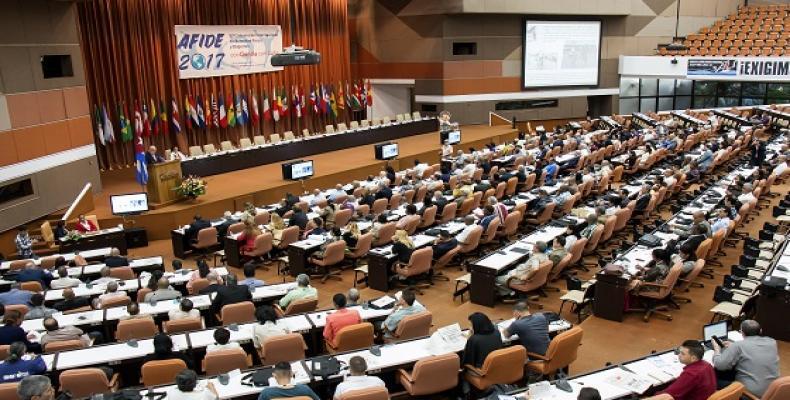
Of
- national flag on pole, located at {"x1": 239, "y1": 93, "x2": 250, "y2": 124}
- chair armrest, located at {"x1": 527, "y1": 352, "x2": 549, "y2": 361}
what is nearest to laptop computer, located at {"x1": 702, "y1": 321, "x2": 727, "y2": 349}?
chair armrest, located at {"x1": 527, "y1": 352, "x2": 549, "y2": 361}

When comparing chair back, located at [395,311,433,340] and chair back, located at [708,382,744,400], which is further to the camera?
chair back, located at [395,311,433,340]

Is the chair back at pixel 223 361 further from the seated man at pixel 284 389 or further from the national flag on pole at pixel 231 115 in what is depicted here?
the national flag on pole at pixel 231 115

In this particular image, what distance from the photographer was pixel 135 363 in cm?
723

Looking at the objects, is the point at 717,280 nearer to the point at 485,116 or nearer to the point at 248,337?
the point at 248,337

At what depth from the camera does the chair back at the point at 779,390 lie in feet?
18.3

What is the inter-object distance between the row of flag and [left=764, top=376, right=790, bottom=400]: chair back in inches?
762

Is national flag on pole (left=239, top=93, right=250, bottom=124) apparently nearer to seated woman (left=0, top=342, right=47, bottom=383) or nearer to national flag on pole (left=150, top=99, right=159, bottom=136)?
national flag on pole (left=150, top=99, right=159, bottom=136)

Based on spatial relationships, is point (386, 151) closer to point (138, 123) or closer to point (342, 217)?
point (342, 217)

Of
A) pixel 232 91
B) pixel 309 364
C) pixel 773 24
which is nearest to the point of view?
pixel 309 364

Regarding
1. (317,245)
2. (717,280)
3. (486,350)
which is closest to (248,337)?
(486,350)

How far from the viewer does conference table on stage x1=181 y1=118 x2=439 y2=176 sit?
19.1m

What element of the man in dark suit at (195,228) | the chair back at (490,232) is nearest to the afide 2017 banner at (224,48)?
the man in dark suit at (195,228)

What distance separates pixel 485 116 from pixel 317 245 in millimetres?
19814

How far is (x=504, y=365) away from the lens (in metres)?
6.72
